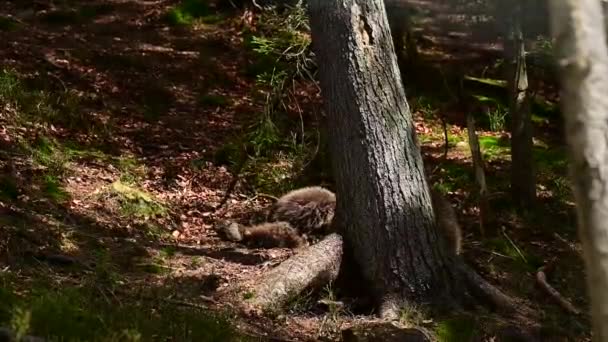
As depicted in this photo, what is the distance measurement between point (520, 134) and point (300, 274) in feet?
14.3

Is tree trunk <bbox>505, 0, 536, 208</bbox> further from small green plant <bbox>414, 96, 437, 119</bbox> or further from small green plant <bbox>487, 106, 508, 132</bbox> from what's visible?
small green plant <bbox>414, 96, 437, 119</bbox>

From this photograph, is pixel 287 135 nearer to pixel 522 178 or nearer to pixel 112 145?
pixel 112 145

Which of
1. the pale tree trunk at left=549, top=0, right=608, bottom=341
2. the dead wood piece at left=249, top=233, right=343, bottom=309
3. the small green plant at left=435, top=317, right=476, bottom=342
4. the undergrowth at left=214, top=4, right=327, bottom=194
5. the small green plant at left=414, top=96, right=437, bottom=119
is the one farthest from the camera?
the small green plant at left=414, top=96, right=437, bottom=119

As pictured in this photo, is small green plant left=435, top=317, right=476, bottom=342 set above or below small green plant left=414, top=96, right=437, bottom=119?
below

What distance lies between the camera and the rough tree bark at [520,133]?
1123 cm

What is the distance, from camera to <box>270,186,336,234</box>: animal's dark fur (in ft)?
33.2

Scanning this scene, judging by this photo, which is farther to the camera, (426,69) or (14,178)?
(426,69)

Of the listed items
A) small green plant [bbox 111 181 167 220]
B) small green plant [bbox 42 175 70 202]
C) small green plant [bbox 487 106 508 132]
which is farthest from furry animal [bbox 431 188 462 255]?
small green plant [bbox 487 106 508 132]

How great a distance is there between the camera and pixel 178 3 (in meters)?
18.1

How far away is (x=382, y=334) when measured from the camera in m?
7.05

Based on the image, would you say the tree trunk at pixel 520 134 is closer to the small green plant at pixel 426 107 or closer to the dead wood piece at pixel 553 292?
the dead wood piece at pixel 553 292

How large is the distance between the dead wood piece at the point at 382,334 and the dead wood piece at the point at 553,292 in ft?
7.45

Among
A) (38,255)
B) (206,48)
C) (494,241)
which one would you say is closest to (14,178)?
(38,255)

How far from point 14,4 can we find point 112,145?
6315 millimetres
